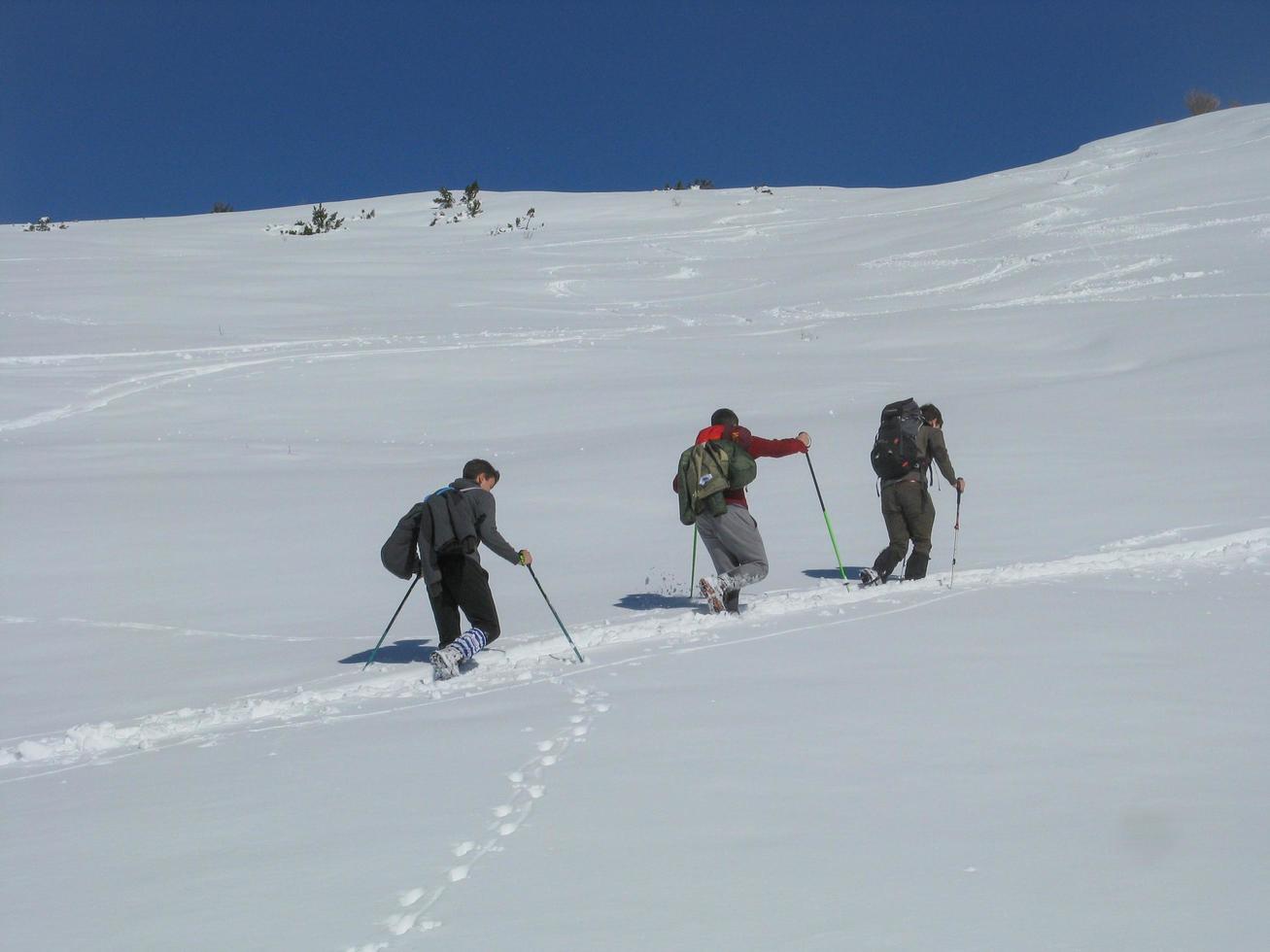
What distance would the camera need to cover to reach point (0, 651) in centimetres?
809

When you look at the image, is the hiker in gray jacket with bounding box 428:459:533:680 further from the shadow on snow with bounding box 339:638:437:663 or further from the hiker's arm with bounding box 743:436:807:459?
the hiker's arm with bounding box 743:436:807:459

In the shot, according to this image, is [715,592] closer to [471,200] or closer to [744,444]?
[744,444]

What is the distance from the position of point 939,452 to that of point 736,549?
198cm

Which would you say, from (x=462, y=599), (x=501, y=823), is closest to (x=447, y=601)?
(x=462, y=599)

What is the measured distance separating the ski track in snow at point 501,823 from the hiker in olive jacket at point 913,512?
371 cm

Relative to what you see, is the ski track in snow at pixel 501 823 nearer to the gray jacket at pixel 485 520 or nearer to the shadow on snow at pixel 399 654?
the gray jacket at pixel 485 520

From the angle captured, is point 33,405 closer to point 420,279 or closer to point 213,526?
point 213,526

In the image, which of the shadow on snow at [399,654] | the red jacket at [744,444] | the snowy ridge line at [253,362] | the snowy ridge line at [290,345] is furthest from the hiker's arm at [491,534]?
the snowy ridge line at [290,345]

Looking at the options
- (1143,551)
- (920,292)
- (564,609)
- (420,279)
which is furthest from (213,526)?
(420,279)

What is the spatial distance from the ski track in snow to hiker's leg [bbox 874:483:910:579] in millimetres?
3638

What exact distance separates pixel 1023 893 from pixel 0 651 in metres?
7.24

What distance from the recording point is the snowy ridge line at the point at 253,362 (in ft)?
54.3

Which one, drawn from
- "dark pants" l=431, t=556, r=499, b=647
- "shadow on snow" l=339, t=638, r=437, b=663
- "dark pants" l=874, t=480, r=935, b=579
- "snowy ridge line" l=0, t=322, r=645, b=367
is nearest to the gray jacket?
"dark pants" l=431, t=556, r=499, b=647

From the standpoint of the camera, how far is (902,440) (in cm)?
902
